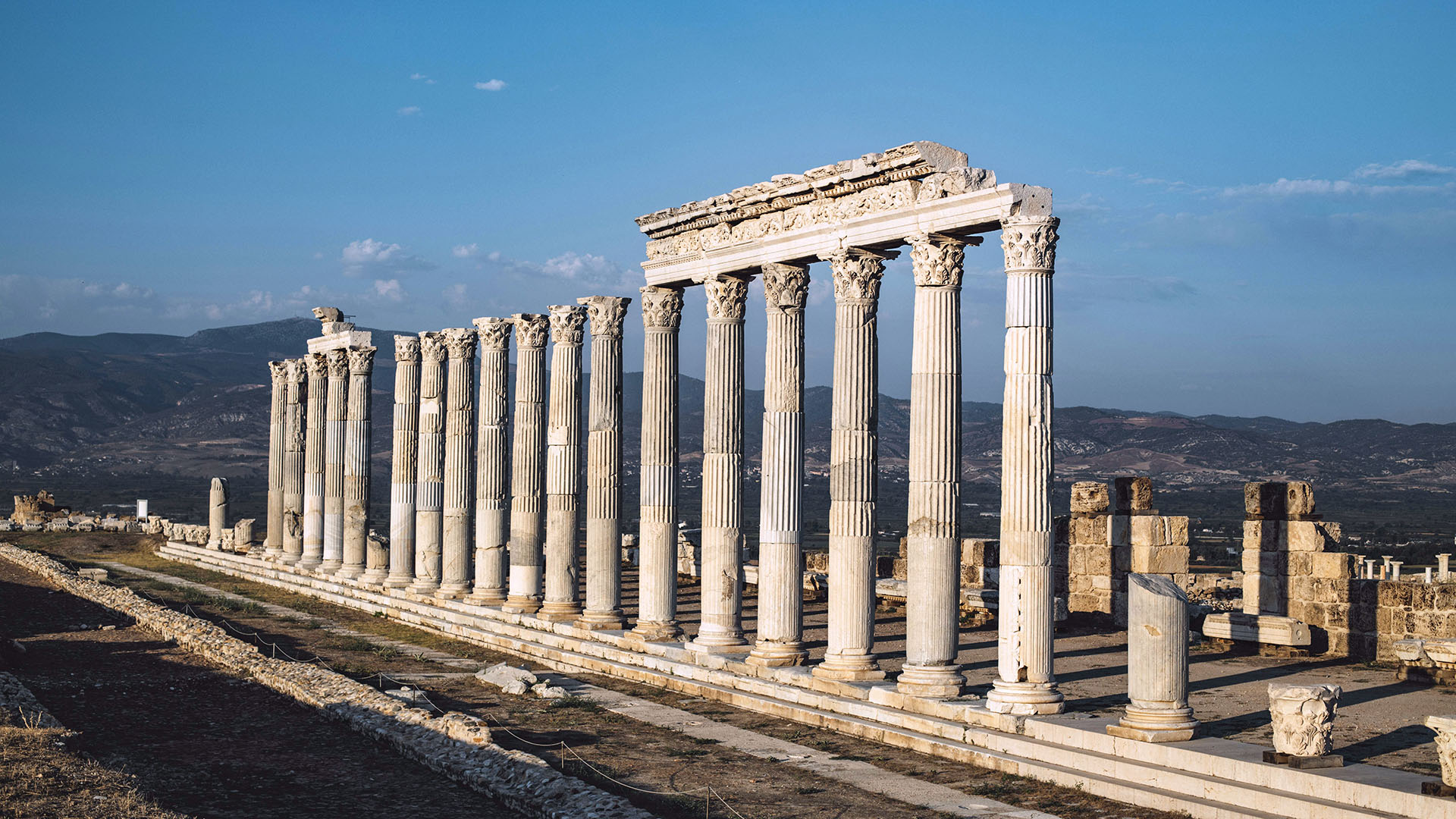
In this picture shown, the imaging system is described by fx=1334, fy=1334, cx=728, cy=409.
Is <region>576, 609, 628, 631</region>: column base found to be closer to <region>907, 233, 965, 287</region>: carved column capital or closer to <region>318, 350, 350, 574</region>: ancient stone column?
<region>907, 233, 965, 287</region>: carved column capital

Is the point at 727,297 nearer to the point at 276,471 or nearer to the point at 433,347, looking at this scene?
the point at 433,347

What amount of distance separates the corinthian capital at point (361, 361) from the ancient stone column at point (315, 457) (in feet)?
7.20

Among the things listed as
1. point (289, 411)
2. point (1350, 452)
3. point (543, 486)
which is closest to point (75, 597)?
point (289, 411)

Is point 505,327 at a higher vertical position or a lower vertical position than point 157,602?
higher

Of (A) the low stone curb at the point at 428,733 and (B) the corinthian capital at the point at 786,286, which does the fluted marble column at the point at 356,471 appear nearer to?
(A) the low stone curb at the point at 428,733

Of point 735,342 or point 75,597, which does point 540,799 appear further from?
point 75,597

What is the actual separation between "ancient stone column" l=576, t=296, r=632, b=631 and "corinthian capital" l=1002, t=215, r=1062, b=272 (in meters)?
11.7

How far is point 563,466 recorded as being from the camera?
27.6 m

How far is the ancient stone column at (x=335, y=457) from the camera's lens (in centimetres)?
3775

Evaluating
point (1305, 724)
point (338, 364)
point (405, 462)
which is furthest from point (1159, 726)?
point (338, 364)

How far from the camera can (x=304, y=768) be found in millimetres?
16109

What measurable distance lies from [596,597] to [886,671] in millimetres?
7317

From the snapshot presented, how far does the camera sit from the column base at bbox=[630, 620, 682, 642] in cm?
2412

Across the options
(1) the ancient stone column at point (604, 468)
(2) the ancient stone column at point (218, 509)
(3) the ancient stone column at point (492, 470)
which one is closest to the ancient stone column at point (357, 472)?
(3) the ancient stone column at point (492, 470)
